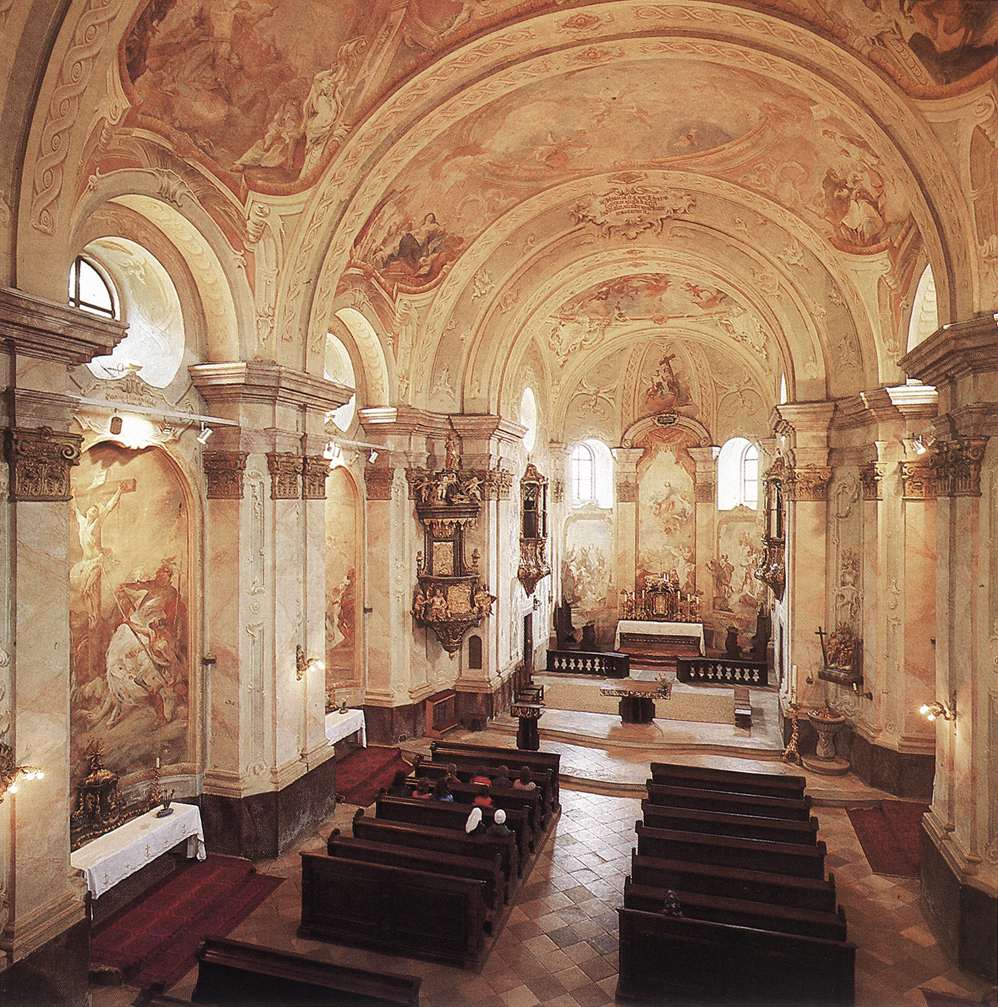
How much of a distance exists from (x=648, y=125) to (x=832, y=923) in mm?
12809

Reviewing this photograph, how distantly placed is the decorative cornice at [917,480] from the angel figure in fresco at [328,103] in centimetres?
1149

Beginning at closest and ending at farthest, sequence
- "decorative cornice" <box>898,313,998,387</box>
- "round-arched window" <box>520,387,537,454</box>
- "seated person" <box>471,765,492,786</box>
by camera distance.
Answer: "decorative cornice" <box>898,313,998,387</box> → "seated person" <box>471,765,492,786</box> → "round-arched window" <box>520,387,537,454</box>

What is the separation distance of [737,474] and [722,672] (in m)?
8.42

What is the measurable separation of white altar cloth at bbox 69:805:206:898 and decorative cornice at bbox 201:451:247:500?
4.72m

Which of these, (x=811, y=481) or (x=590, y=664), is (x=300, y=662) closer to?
(x=811, y=481)

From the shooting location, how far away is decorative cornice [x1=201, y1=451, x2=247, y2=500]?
11.6 metres

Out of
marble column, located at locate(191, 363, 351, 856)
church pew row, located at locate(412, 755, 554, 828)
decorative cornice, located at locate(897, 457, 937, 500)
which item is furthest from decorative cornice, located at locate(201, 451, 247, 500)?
decorative cornice, located at locate(897, 457, 937, 500)

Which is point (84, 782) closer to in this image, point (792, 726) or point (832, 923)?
point (832, 923)

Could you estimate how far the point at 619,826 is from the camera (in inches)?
532

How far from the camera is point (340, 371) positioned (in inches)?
655

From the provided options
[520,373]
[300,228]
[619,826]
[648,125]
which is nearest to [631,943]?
[619,826]

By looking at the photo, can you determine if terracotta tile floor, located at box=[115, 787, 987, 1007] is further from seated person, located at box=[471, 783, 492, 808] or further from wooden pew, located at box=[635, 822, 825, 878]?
seated person, located at box=[471, 783, 492, 808]

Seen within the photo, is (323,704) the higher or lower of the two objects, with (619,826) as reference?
higher

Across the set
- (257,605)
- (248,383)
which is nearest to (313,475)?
(248,383)
